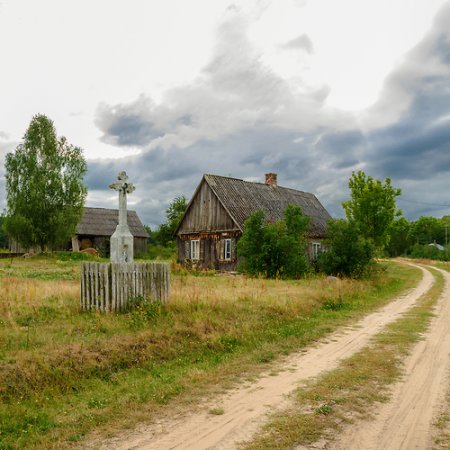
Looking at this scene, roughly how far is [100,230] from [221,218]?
969 inches

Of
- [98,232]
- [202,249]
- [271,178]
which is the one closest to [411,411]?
[202,249]

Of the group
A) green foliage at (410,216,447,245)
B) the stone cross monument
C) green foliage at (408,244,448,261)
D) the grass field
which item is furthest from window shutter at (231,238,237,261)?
green foliage at (410,216,447,245)

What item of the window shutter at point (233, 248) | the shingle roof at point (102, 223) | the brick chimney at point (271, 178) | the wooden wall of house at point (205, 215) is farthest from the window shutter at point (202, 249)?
the shingle roof at point (102, 223)

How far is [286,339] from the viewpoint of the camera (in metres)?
10.2

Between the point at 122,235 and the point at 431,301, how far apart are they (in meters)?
12.1

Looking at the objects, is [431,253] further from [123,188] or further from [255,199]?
[123,188]

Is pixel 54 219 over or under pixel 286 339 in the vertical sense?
over

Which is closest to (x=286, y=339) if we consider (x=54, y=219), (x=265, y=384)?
(x=265, y=384)

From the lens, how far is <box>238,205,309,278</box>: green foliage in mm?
22469

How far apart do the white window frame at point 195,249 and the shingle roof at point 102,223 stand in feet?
68.5

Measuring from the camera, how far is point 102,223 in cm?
5056

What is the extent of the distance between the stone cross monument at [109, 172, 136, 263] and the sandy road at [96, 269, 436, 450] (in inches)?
198

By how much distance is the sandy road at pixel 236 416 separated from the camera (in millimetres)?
4863

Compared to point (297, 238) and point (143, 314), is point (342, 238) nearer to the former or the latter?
point (297, 238)
